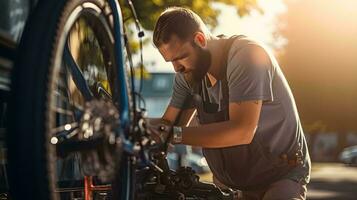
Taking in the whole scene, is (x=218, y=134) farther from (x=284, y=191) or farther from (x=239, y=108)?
(x=284, y=191)

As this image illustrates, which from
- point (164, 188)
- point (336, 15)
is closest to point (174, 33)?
point (164, 188)

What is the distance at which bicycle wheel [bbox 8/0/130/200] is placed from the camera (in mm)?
1708

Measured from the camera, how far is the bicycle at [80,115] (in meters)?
1.71

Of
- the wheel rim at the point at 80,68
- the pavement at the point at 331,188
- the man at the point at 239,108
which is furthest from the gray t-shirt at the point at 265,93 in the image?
the pavement at the point at 331,188

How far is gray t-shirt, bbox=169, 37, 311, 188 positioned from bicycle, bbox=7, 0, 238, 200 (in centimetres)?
31

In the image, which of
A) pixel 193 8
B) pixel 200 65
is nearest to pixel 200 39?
pixel 200 65

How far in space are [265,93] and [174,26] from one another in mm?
450

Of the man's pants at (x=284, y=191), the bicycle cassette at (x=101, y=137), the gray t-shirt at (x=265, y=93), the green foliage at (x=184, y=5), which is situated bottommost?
the man's pants at (x=284, y=191)

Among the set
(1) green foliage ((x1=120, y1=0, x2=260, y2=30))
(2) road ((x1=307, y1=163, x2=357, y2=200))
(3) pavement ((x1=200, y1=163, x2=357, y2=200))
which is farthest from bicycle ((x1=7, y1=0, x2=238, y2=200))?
(2) road ((x1=307, y1=163, x2=357, y2=200))

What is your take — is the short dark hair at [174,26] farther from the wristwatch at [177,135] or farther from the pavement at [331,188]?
the pavement at [331,188]

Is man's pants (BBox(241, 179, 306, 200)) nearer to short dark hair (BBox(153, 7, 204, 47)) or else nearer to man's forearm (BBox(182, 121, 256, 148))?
man's forearm (BBox(182, 121, 256, 148))

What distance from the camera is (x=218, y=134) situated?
2.53 m

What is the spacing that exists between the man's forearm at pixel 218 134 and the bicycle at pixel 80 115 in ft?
0.34

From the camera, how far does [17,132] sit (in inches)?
67.0
